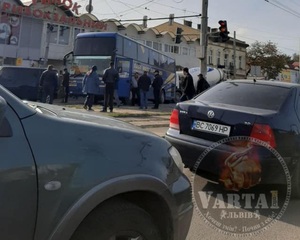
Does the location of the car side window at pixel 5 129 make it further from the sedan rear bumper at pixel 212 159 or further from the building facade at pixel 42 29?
the building facade at pixel 42 29

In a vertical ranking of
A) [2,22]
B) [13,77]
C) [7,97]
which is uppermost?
[2,22]

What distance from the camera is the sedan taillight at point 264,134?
4457 mm

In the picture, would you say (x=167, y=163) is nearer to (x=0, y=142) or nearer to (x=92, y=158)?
(x=92, y=158)

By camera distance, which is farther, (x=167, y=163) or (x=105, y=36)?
(x=105, y=36)

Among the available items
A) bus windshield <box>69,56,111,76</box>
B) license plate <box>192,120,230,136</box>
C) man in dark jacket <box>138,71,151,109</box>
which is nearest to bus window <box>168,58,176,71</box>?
bus windshield <box>69,56,111,76</box>

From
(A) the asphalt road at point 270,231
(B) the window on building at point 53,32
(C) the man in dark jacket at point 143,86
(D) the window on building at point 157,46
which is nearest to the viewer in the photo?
(A) the asphalt road at point 270,231

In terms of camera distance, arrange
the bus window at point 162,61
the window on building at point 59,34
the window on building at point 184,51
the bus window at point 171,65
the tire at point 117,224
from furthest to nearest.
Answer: the window on building at point 184,51, the window on building at point 59,34, the bus window at point 171,65, the bus window at point 162,61, the tire at point 117,224

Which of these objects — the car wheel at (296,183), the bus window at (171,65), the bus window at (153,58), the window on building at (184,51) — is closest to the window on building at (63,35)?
the bus window at (171,65)

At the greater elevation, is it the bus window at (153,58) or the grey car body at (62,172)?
the bus window at (153,58)

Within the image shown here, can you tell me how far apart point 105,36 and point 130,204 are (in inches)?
680

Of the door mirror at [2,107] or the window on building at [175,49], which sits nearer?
the door mirror at [2,107]

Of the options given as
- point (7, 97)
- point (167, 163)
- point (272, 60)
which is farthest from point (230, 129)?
point (272, 60)

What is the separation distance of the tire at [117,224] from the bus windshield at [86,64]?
1652 centimetres

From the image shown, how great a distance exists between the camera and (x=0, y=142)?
1.87 meters
